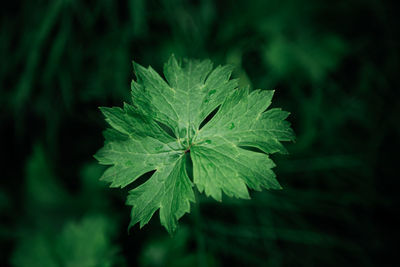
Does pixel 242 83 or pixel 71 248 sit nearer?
pixel 71 248

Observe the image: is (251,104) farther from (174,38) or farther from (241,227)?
(174,38)

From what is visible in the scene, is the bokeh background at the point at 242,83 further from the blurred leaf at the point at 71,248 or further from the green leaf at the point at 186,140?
the green leaf at the point at 186,140

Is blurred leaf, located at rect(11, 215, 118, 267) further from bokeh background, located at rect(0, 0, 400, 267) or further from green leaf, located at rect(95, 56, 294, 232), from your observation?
green leaf, located at rect(95, 56, 294, 232)

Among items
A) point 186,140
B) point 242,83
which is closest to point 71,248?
point 186,140

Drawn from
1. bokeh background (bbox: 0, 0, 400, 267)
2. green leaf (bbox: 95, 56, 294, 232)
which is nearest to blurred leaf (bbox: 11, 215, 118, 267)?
bokeh background (bbox: 0, 0, 400, 267)

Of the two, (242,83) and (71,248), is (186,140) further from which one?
(71,248)

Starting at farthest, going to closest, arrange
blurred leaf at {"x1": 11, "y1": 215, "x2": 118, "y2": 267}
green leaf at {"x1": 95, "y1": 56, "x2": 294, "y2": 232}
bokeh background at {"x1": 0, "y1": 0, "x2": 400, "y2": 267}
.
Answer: bokeh background at {"x1": 0, "y1": 0, "x2": 400, "y2": 267} → blurred leaf at {"x1": 11, "y1": 215, "x2": 118, "y2": 267} → green leaf at {"x1": 95, "y1": 56, "x2": 294, "y2": 232}

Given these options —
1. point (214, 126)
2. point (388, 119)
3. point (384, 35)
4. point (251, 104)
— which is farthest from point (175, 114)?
point (384, 35)
